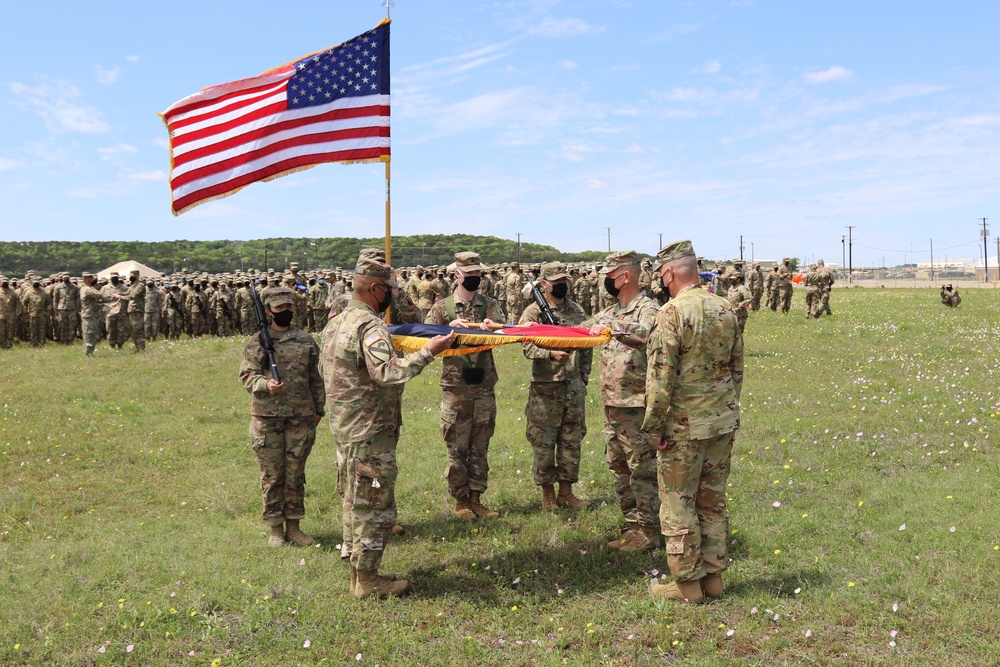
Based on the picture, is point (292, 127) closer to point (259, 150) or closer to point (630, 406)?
point (259, 150)

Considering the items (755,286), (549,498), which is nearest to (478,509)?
(549,498)

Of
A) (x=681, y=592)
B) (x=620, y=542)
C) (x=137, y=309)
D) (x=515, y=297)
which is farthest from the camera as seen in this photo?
(x=515, y=297)

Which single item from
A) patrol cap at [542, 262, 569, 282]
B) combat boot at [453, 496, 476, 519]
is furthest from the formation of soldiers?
combat boot at [453, 496, 476, 519]

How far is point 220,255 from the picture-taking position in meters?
95.3

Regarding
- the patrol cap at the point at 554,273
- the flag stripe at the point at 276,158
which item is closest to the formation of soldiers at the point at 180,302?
the patrol cap at the point at 554,273

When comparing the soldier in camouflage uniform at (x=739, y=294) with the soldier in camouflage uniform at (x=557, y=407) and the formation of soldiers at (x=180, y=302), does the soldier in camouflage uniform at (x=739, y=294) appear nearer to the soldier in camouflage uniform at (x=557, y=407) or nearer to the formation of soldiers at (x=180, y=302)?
the formation of soldiers at (x=180, y=302)

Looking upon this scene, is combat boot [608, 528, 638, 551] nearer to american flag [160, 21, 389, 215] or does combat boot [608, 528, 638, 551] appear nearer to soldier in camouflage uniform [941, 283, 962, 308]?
american flag [160, 21, 389, 215]

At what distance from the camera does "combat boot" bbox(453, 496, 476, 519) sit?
6925 mm

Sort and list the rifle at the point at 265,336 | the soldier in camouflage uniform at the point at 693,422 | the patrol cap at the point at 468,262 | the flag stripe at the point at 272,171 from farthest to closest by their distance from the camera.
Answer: the patrol cap at the point at 468,262
the flag stripe at the point at 272,171
the rifle at the point at 265,336
the soldier in camouflage uniform at the point at 693,422

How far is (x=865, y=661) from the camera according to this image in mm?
4203

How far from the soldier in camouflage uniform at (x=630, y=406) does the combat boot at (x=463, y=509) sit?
Answer: 152 centimetres

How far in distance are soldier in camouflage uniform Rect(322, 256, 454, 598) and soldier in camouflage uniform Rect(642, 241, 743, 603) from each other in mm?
1950

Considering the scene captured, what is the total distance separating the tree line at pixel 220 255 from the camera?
255ft

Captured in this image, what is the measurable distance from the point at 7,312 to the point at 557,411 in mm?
21653
